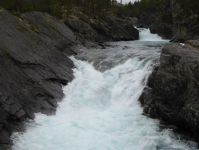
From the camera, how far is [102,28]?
48312 mm

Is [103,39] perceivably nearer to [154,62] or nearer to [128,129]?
[154,62]

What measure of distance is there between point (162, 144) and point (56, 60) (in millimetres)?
11728

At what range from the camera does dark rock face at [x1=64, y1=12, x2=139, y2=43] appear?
40.4 metres

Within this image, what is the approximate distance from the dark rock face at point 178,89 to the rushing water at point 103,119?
90 centimetres

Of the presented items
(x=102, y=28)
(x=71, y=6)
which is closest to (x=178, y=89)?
(x=102, y=28)

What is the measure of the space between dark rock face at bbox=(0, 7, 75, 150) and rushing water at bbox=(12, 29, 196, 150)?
0.64m

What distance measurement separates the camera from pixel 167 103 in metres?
10.8

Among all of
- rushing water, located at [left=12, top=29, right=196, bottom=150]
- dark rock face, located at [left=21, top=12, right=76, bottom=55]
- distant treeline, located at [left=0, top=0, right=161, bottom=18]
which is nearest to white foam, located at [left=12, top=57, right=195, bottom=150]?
rushing water, located at [left=12, top=29, right=196, bottom=150]

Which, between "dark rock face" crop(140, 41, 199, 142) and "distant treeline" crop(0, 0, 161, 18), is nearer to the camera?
"dark rock face" crop(140, 41, 199, 142)

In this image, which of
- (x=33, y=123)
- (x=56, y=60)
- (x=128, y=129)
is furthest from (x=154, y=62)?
(x=33, y=123)

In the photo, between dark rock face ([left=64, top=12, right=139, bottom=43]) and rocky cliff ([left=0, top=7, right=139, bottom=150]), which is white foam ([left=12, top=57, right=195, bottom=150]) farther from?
dark rock face ([left=64, top=12, right=139, bottom=43])

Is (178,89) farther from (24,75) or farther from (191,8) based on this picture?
(191,8)

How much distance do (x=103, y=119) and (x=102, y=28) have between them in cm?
4029

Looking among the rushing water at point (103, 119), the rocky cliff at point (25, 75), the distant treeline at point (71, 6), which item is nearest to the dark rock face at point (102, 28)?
the distant treeline at point (71, 6)
